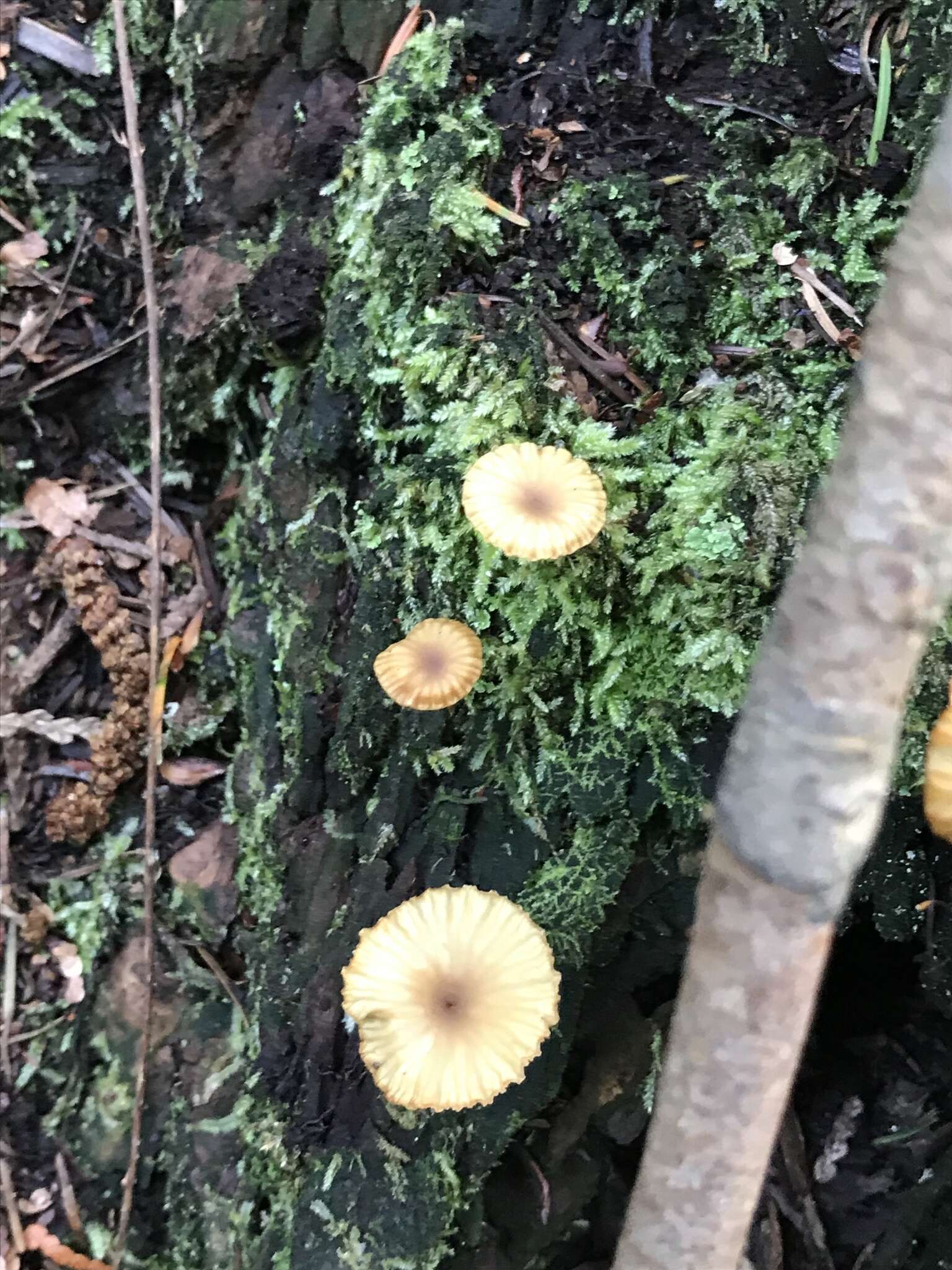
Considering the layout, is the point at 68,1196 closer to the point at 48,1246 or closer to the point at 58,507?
the point at 48,1246

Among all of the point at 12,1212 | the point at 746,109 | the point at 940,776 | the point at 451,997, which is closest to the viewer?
the point at 940,776

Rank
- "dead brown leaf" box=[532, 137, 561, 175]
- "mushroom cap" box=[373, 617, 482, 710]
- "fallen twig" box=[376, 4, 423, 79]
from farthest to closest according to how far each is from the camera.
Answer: "fallen twig" box=[376, 4, 423, 79] < "dead brown leaf" box=[532, 137, 561, 175] < "mushroom cap" box=[373, 617, 482, 710]

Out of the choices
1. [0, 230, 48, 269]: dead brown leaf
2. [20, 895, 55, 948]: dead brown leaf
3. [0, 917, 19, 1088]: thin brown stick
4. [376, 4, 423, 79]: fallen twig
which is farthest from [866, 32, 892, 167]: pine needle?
[0, 917, 19, 1088]: thin brown stick

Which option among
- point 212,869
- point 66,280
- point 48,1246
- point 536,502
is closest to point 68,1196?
point 48,1246

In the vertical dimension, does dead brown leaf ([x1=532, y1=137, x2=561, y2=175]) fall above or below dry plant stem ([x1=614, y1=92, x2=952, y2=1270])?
above

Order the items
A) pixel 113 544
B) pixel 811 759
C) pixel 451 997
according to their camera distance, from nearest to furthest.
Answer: pixel 811 759 < pixel 451 997 < pixel 113 544

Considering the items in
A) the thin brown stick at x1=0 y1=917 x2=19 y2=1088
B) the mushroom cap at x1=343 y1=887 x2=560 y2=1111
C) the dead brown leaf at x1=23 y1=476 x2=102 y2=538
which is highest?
the dead brown leaf at x1=23 y1=476 x2=102 y2=538

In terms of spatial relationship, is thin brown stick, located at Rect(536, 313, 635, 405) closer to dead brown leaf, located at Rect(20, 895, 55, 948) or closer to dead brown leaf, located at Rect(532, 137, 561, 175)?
dead brown leaf, located at Rect(532, 137, 561, 175)
